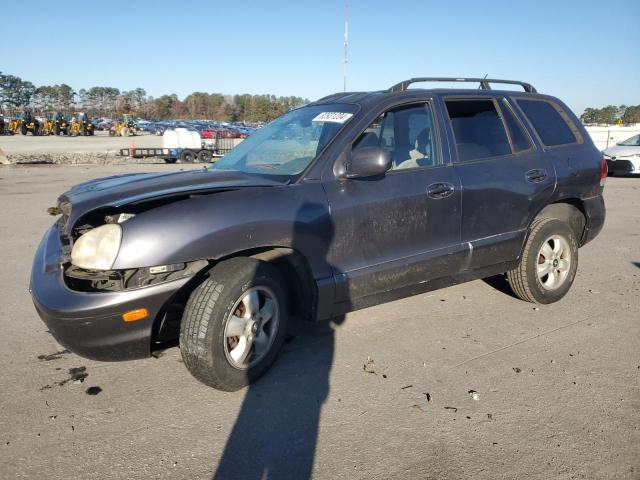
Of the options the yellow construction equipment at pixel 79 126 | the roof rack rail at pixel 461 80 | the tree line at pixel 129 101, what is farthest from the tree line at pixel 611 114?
the roof rack rail at pixel 461 80

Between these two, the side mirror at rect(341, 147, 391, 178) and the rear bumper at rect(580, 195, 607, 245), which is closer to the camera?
the side mirror at rect(341, 147, 391, 178)

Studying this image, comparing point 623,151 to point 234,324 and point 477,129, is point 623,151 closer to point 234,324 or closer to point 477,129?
point 477,129

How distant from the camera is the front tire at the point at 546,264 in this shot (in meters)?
4.41

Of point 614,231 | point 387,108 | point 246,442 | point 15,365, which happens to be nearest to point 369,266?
point 387,108

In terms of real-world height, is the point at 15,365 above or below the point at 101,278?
below

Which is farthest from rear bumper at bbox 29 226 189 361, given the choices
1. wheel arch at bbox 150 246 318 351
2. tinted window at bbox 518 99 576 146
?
tinted window at bbox 518 99 576 146

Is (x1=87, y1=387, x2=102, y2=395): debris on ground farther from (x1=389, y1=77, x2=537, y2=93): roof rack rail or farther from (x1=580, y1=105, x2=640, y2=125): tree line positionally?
(x1=580, y1=105, x2=640, y2=125): tree line

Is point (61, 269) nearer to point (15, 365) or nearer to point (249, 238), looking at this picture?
point (15, 365)

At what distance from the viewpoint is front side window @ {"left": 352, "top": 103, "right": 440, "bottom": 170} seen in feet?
12.1

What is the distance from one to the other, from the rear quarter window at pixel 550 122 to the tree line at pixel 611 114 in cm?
9443

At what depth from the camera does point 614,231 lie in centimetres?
810

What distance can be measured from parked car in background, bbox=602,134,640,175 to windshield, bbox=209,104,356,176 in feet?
52.0

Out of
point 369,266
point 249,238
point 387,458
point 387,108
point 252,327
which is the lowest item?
point 387,458

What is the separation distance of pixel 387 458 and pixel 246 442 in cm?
73
